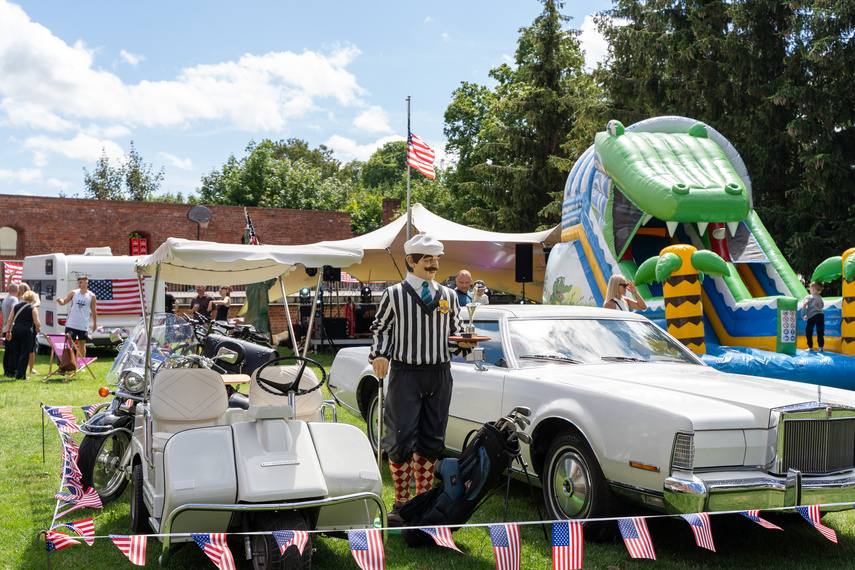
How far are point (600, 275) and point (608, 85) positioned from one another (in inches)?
615

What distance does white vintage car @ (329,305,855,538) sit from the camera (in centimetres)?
417

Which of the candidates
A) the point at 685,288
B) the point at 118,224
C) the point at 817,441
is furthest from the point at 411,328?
the point at 118,224

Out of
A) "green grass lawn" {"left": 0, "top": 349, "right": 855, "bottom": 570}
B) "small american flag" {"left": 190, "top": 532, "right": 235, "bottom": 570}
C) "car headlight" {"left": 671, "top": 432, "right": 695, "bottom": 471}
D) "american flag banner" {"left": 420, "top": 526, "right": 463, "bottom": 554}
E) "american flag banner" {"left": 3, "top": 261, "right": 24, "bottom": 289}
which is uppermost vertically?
"american flag banner" {"left": 3, "top": 261, "right": 24, "bottom": 289}

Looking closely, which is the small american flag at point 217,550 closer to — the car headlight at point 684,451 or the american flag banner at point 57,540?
the american flag banner at point 57,540

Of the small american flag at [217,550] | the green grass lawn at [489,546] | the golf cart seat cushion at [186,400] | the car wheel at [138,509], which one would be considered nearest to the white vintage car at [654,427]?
the green grass lawn at [489,546]

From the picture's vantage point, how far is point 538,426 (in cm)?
512

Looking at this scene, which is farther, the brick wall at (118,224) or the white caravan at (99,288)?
the brick wall at (118,224)

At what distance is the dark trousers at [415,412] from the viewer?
505cm

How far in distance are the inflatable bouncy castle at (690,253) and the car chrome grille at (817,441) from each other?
517cm

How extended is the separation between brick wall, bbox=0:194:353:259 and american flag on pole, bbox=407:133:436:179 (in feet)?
49.7

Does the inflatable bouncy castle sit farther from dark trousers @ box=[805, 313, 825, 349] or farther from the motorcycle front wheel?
the motorcycle front wheel

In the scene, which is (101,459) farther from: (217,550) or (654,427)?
(654,427)

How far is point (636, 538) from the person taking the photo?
157 inches

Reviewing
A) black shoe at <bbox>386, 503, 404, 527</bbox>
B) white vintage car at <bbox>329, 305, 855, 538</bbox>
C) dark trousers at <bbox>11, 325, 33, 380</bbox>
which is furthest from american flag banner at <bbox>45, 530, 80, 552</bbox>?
dark trousers at <bbox>11, 325, 33, 380</bbox>
